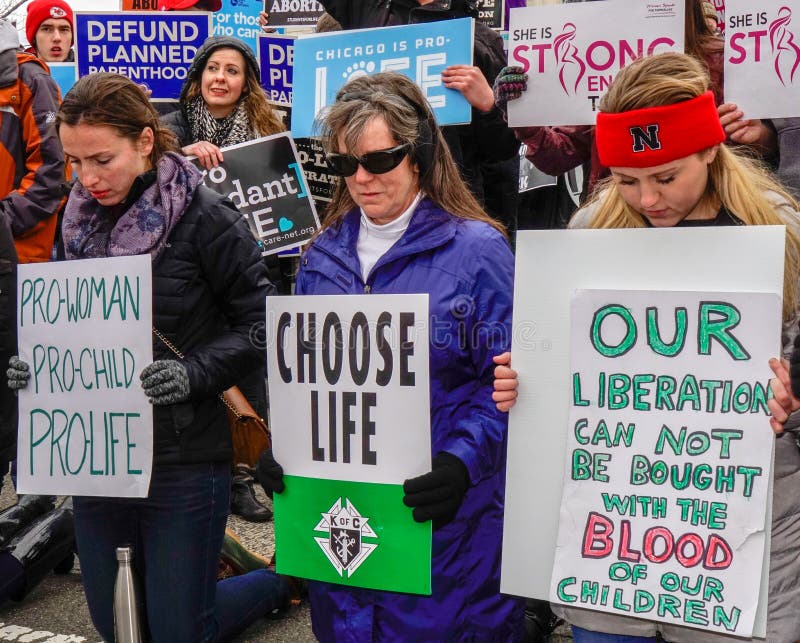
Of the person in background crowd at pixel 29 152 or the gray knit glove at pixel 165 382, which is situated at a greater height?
the person in background crowd at pixel 29 152

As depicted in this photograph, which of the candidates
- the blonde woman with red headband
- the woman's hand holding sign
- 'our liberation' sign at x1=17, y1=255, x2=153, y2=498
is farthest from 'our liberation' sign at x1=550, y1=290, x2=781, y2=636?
'our liberation' sign at x1=17, y1=255, x2=153, y2=498

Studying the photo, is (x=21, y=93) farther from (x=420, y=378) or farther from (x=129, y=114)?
(x=420, y=378)

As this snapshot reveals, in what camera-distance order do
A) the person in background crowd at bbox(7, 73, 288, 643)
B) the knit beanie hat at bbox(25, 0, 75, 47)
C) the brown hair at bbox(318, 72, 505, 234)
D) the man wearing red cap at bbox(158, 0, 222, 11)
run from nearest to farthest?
the brown hair at bbox(318, 72, 505, 234)
the person in background crowd at bbox(7, 73, 288, 643)
the man wearing red cap at bbox(158, 0, 222, 11)
the knit beanie hat at bbox(25, 0, 75, 47)

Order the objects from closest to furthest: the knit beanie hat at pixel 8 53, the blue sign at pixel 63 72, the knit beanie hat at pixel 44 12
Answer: the knit beanie hat at pixel 8 53 → the blue sign at pixel 63 72 → the knit beanie hat at pixel 44 12

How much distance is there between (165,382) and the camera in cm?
288

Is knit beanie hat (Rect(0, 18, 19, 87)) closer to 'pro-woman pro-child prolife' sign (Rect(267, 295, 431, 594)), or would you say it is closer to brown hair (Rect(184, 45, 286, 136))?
brown hair (Rect(184, 45, 286, 136))

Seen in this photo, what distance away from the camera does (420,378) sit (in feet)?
7.81

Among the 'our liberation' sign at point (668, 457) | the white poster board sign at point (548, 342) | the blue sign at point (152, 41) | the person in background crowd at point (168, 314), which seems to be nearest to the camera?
the 'our liberation' sign at point (668, 457)

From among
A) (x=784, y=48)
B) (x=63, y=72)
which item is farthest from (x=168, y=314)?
(x=63, y=72)

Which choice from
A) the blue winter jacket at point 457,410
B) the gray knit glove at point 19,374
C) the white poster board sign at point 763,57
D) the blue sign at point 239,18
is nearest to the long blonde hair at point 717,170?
the blue winter jacket at point 457,410

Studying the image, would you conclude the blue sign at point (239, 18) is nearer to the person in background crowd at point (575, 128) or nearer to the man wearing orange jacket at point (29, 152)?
the man wearing orange jacket at point (29, 152)

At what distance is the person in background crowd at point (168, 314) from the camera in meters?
2.98

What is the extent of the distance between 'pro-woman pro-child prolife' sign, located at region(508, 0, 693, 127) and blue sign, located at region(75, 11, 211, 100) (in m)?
2.61

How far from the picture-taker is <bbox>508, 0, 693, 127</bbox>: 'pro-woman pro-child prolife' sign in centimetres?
347
